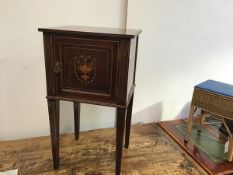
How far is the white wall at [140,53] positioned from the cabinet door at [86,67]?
18.7 inches

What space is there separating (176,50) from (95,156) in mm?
1003

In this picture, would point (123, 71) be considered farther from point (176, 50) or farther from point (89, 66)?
point (176, 50)

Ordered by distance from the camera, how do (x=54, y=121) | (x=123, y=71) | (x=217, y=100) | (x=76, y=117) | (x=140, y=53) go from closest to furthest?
(x=123, y=71), (x=54, y=121), (x=217, y=100), (x=76, y=117), (x=140, y=53)

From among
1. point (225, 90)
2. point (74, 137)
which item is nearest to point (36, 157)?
point (74, 137)

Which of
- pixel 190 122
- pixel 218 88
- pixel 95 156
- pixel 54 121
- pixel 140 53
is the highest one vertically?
pixel 140 53

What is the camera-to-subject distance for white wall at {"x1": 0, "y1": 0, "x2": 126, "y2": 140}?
1.28m

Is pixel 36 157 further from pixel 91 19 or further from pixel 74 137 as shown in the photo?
pixel 91 19

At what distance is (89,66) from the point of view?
38.0 inches

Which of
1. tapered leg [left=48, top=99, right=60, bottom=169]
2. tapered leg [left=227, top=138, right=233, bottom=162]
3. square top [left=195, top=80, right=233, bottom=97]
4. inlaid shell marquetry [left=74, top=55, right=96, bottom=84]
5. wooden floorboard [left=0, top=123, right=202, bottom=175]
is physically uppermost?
inlaid shell marquetry [left=74, top=55, right=96, bottom=84]

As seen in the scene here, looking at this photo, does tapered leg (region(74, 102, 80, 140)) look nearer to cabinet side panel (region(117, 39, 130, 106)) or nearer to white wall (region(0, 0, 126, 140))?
white wall (region(0, 0, 126, 140))

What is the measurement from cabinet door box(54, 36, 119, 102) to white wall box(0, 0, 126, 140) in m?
0.47

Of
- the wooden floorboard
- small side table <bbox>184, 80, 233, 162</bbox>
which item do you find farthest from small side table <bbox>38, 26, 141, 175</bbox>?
small side table <bbox>184, 80, 233, 162</bbox>

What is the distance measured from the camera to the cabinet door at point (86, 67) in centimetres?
93

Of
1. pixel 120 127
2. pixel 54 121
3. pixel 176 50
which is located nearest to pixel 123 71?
pixel 120 127
